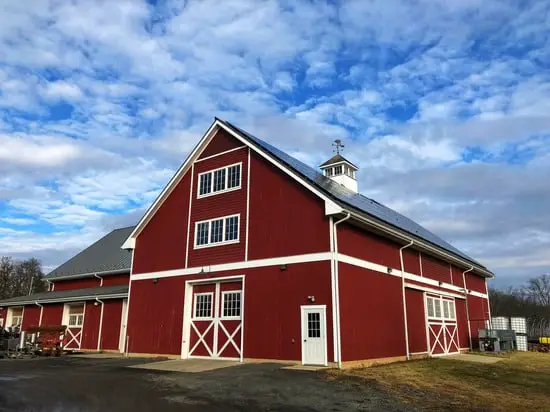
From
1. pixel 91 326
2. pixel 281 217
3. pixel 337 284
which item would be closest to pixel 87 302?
pixel 91 326

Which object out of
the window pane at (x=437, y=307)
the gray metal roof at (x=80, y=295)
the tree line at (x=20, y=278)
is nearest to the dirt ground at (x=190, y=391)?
the gray metal roof at (x=80, y=295)

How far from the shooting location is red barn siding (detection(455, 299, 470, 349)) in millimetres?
26656

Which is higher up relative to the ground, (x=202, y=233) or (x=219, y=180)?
(x=219, y=180)

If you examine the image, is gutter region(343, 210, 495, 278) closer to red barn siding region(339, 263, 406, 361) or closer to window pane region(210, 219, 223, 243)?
red barn siding region(339, 263, 406, 361)

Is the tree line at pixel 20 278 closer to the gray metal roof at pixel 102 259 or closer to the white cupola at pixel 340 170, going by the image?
the gray metal roof at pixel 102 259

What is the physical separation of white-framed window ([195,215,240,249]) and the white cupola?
8833 millimetres

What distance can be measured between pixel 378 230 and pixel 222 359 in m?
8.18

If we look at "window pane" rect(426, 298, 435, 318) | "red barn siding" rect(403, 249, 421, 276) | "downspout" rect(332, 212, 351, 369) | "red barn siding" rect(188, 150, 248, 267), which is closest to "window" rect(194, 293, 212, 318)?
"red barn siding" rect(188, 150, 248, 267)

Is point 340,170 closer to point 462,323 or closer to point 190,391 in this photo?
point 462,323

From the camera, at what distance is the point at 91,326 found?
1048 inches

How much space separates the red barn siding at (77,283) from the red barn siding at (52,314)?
2423mm

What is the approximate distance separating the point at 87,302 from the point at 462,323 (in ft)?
71.4

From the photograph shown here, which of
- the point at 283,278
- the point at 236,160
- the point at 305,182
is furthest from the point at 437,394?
the point at 236,160

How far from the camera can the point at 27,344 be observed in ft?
79.9
